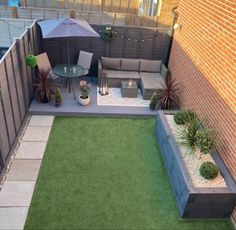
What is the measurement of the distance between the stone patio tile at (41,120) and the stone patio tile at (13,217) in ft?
9.54

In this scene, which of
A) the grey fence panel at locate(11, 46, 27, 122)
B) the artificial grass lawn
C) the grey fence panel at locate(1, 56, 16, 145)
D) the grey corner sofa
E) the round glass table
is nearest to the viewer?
the artificial grass lawn

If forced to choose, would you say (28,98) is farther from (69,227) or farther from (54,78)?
(69,227)

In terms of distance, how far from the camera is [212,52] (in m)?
6.14

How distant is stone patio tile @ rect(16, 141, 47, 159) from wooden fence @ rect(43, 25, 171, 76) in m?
4.19

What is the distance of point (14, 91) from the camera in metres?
6.36

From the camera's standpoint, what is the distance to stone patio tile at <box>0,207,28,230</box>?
4633mm

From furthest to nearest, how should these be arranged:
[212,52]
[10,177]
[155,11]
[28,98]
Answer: [155,11]
[28,98]
[212,52]
[10,177]

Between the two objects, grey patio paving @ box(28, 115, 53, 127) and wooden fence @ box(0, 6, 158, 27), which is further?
wooden fence @ box(0, 6, 158, 27)

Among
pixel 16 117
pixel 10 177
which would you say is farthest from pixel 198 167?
pixel 16 117

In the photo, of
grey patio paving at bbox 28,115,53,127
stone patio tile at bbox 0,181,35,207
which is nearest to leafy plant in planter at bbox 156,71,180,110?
grey patio paving at bbox 28,115,53,127

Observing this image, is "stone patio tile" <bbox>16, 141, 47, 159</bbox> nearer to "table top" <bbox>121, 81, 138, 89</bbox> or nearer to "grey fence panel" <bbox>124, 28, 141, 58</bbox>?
"table top" <bbox>121, 81, 138, 89</bbox>

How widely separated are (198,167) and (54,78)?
5.70 meters

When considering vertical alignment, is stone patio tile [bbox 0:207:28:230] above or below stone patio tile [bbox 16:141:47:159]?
below

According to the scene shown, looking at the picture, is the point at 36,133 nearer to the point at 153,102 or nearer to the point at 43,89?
the point at 43,89
